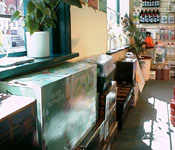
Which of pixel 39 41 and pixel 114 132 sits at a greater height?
pixel 39 41

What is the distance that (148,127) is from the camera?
3197 mm

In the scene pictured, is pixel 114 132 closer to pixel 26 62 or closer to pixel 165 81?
Result: pixel 26 62

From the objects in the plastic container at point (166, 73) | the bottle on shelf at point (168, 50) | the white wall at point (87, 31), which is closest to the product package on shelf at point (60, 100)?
Answer: the white wall at point (87, 31)

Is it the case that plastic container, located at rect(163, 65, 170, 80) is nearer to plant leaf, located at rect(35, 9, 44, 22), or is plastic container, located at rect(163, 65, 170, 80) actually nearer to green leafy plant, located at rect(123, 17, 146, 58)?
green leafy plant, located at rect(123, 17, 146, 58)

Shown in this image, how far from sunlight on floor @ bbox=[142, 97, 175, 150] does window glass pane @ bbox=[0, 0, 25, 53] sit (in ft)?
6.21

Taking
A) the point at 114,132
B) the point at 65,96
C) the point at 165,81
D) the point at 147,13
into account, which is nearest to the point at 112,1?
the point at 147,13

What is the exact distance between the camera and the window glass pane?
1.53 metres

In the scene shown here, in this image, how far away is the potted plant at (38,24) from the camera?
148 centimetres

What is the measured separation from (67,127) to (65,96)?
21 cm

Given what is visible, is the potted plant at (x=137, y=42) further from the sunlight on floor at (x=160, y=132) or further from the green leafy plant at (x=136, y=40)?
the sunlight on floor at (x=160, y=132)

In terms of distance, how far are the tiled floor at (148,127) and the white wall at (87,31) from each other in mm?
1154

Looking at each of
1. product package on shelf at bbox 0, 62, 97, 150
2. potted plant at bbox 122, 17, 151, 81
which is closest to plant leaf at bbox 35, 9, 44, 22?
product package on shelf at bbox 0, 62, 97, 150

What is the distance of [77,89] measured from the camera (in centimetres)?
147

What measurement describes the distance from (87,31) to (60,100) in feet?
5.03
